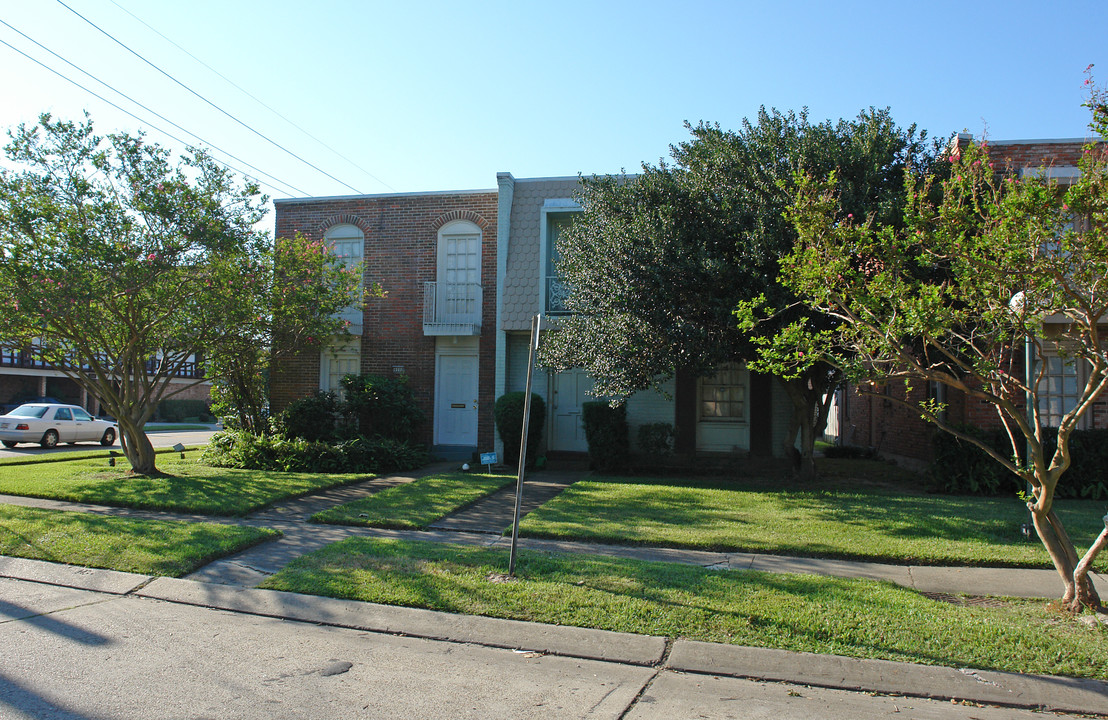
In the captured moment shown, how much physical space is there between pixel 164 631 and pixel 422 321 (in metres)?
11.2

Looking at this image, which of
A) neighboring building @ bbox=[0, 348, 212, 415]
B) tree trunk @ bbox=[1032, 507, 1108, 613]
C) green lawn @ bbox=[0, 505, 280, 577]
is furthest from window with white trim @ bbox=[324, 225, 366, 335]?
neighboring building @ bbox=[0, 348, 212, 415]

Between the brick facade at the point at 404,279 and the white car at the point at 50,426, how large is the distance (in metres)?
9.27

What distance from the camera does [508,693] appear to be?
14.1ft

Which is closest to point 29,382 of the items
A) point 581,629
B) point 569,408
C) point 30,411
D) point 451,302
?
point 30,411

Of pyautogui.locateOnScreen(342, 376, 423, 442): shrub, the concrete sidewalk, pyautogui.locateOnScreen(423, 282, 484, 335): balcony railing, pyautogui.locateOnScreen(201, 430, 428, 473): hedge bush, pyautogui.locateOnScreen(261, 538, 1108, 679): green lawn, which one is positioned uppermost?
pyautogui.locateOnScreen(423, 282, 484, 335): balcony railing

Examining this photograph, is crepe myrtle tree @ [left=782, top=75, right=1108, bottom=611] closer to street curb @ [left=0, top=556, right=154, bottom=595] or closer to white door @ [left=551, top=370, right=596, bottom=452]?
street curb @ [left=0, top=556, right=154, bottom=595]

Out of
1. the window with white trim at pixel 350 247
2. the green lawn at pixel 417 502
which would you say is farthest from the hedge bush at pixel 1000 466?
the window with white trim at pixel 350 247

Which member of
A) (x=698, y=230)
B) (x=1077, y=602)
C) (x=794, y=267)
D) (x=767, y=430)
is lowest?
(x=1077, y=602)

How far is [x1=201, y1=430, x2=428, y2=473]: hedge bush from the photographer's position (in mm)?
13750

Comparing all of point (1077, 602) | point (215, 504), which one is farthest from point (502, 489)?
point (1077, 602)

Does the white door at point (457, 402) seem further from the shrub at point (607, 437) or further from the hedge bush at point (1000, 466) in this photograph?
the hedge bush at point (1000, 466)

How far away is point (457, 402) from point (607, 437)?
154 inches

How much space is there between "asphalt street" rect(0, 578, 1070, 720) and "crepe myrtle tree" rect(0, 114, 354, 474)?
6627mm

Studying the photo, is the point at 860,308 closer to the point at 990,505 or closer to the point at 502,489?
the point at 990,505
